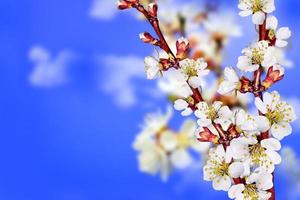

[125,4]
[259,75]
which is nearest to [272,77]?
[259,75]

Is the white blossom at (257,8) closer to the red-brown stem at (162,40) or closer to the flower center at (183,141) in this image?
the red-brown stem at (162,40)

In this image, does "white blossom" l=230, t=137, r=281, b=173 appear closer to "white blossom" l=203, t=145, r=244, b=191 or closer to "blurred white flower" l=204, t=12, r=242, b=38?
"white blossom" l=203, t=145, r=244, b=191

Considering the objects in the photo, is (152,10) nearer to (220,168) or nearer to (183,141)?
(220,168)

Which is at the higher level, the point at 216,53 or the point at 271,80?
the point at 216,53

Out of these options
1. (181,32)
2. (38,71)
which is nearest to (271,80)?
(181,32)

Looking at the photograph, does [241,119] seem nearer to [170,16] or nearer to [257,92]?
[257,92]

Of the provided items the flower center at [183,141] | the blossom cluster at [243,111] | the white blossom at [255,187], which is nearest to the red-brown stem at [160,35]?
the blossom cluster at [243,111]
